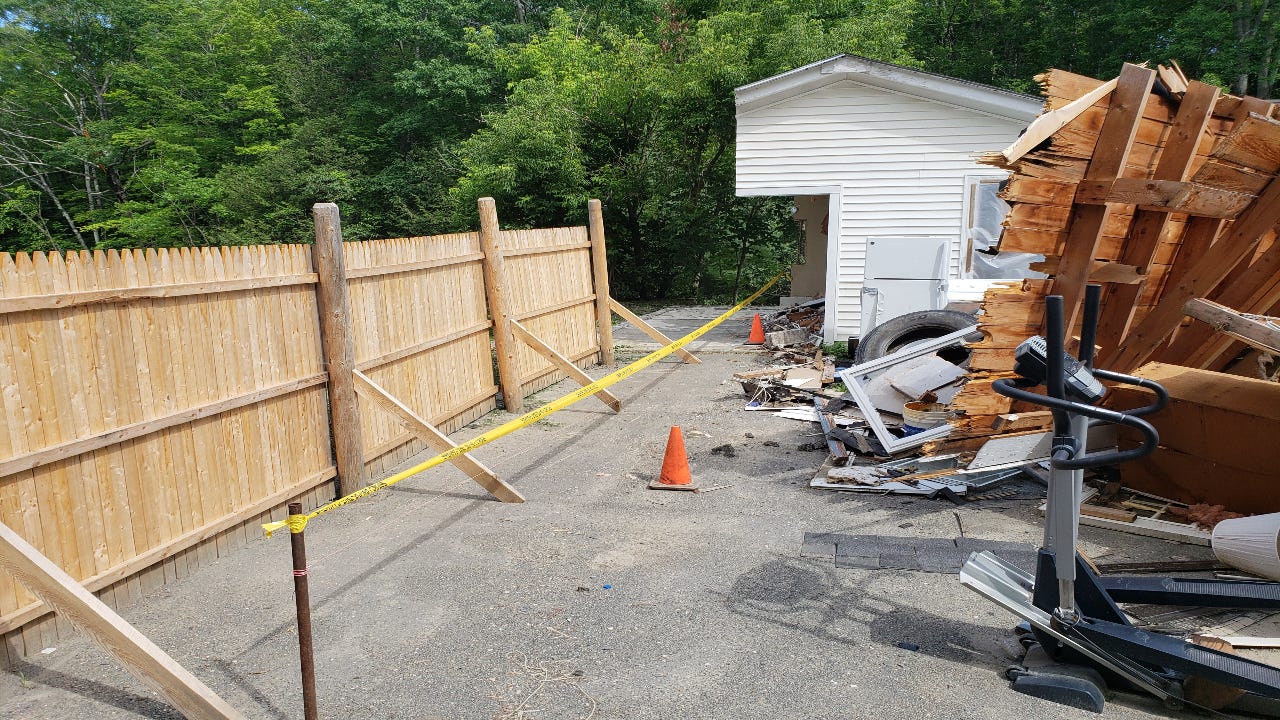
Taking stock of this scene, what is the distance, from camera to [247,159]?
34062 millimetres

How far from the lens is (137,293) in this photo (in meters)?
5.12

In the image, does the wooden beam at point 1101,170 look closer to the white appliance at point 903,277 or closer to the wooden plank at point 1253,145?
the wooden plank at point 1253,145

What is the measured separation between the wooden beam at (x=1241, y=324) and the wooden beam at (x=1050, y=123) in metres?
1.71

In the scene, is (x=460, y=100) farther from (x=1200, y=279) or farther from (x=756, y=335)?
(x=1200, y=279)

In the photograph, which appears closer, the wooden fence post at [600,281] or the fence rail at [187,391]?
the fence rail at [187,391]

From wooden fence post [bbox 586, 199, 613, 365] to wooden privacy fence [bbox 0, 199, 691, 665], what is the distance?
4252 millimetres

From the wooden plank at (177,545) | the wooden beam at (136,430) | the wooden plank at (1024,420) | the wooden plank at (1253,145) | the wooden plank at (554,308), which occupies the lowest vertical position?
the wooden plank at (177,545)

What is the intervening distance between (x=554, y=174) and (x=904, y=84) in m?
11.1

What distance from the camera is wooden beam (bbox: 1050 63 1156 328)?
5691mm

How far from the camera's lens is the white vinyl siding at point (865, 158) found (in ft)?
44.1

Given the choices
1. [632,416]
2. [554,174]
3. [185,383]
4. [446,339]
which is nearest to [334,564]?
[185,383]

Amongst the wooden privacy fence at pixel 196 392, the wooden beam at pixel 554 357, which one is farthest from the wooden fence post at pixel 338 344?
the wooden beam at pixel 554 357

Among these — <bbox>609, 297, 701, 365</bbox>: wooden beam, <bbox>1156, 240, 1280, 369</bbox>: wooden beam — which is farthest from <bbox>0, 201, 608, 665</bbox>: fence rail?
<bbox>1156, 240, 1280, 369</bbox>: wooden beam

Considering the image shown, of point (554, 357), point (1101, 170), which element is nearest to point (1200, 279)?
point (1101, 170)
